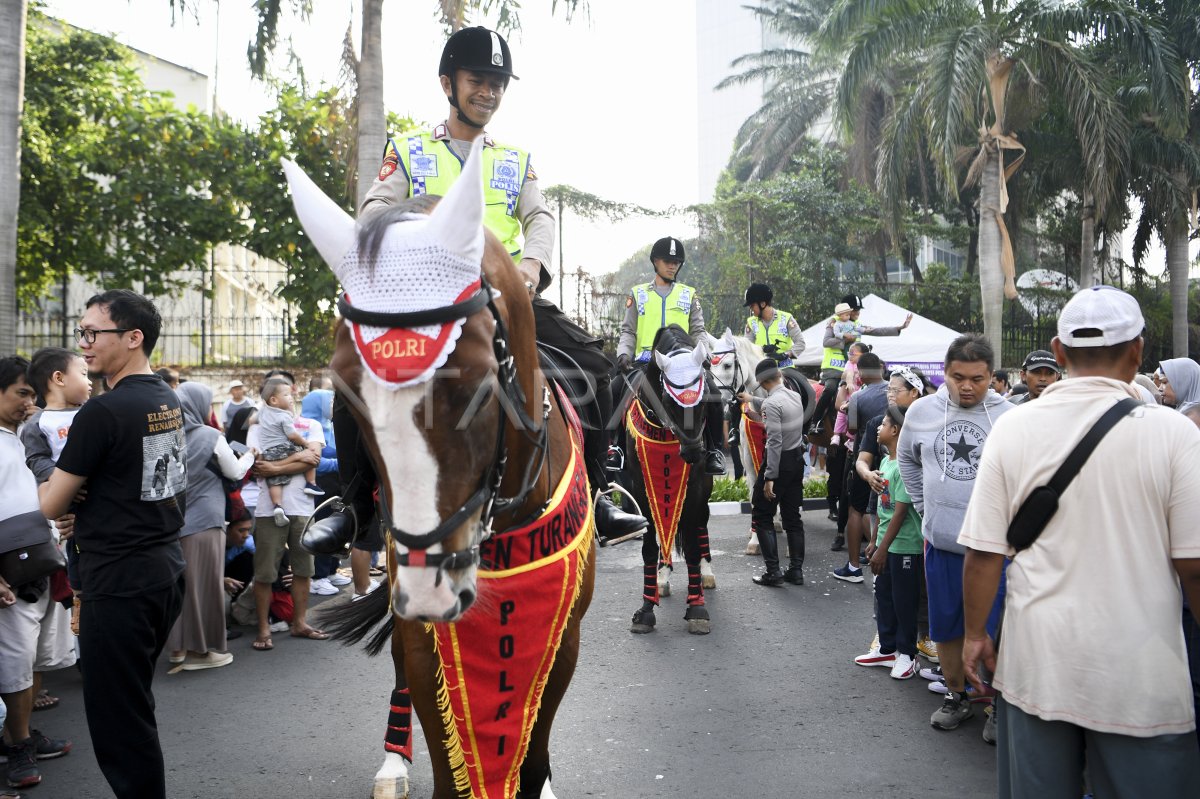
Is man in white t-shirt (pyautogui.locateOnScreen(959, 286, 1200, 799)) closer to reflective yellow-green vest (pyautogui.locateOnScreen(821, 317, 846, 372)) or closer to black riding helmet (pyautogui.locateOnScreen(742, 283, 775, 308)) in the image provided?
black riding helmet (pyautogui.locateOnScreen(742, 283, 775, 308))

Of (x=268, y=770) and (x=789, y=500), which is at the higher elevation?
(x=789, y=500)

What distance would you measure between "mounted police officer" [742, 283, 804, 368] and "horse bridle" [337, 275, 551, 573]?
30.5ft

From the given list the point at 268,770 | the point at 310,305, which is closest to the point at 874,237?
the point at 310,305

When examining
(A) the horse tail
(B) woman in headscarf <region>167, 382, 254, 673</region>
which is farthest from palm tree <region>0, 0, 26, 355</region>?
(A) the horse tail

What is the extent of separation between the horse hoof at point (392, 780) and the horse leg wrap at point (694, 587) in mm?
3573

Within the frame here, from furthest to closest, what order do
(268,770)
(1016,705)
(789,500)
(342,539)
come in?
(789,500) → (268,770) → (342,539) → (1016,705)

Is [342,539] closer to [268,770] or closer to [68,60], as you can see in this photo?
[268,770]

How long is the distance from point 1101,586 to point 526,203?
258 cm

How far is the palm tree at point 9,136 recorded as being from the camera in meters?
9.88

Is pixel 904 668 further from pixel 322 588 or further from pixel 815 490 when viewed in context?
pixel 815 490

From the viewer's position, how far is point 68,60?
1577 centimetres

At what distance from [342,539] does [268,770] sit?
229cm

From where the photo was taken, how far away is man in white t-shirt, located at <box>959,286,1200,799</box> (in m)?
2.72

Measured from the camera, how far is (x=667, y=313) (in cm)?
802
